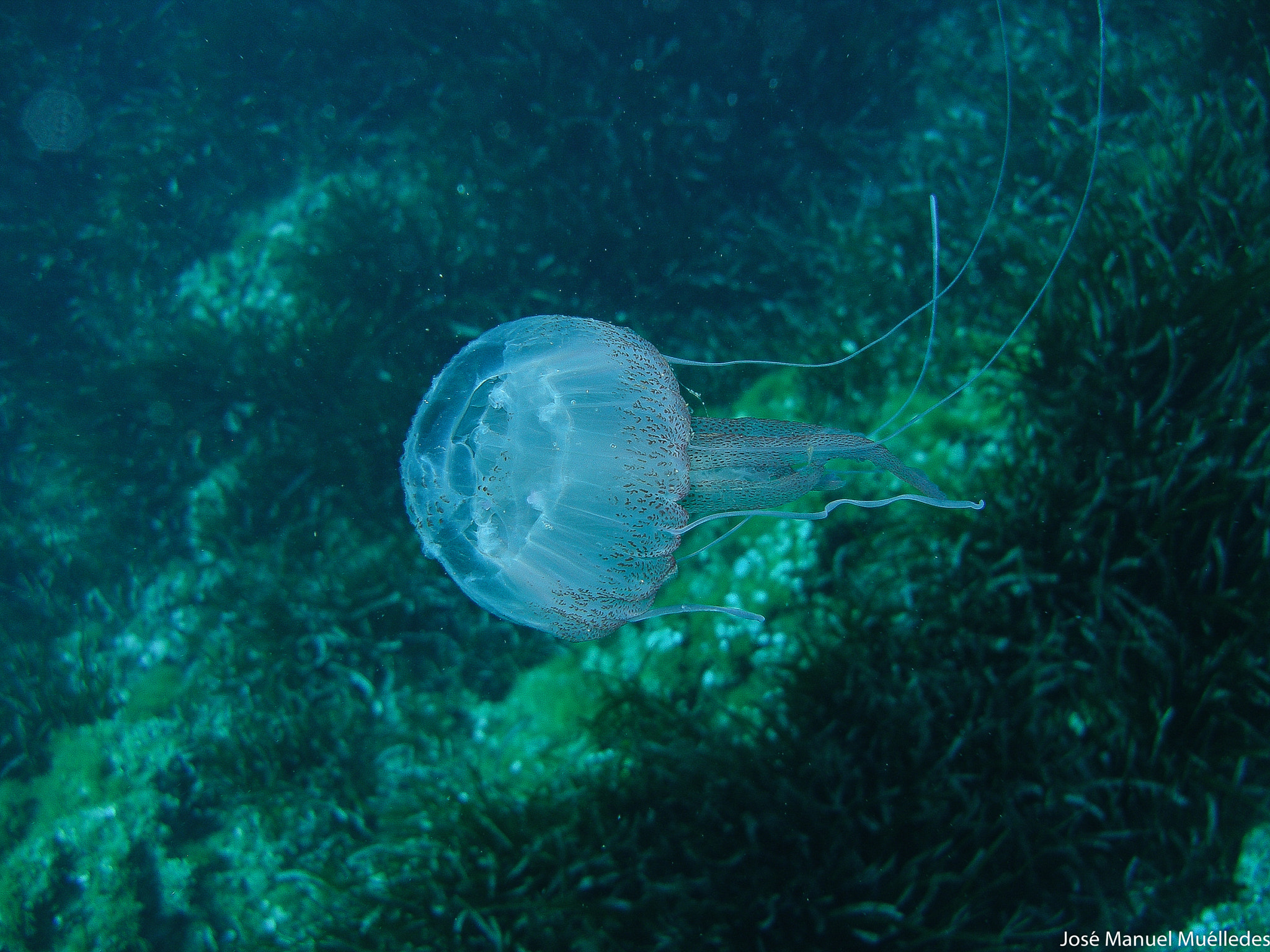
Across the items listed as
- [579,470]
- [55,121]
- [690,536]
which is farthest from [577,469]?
[55,121]

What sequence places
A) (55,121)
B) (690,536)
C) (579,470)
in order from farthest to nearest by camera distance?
(55,121), (690,536), (579,470)

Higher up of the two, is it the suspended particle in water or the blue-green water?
the suspended particle in water

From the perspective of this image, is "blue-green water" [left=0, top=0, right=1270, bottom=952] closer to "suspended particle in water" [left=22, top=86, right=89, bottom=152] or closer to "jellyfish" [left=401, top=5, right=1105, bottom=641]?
"suspended particle in water" [left=22, top=86, right=89, bottom=152]

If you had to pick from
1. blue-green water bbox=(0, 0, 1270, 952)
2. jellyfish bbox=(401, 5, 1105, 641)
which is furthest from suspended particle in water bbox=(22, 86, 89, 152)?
jellyfish bbox=(401, 5, 1105, 641)

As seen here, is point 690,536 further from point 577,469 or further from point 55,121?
point 55,121

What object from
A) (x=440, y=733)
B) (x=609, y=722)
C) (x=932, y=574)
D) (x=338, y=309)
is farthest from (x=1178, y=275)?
(x=338, y=309)

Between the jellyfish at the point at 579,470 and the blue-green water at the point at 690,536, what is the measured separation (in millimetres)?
829

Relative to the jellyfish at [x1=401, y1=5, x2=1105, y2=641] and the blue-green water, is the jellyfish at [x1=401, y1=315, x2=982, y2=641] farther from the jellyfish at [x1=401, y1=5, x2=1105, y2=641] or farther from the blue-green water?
the blue-green water

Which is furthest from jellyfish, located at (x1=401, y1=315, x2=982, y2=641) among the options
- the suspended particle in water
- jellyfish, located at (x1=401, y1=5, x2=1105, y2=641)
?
the suspended particle in water

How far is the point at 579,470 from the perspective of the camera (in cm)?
271

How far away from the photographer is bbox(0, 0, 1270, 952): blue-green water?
2758mm

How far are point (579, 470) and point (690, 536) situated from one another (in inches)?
63.1

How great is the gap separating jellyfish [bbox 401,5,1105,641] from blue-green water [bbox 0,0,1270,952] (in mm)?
829

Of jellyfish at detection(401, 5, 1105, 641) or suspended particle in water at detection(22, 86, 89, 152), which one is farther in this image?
suspended particle in water at detection(22, 86, 89, 152)
